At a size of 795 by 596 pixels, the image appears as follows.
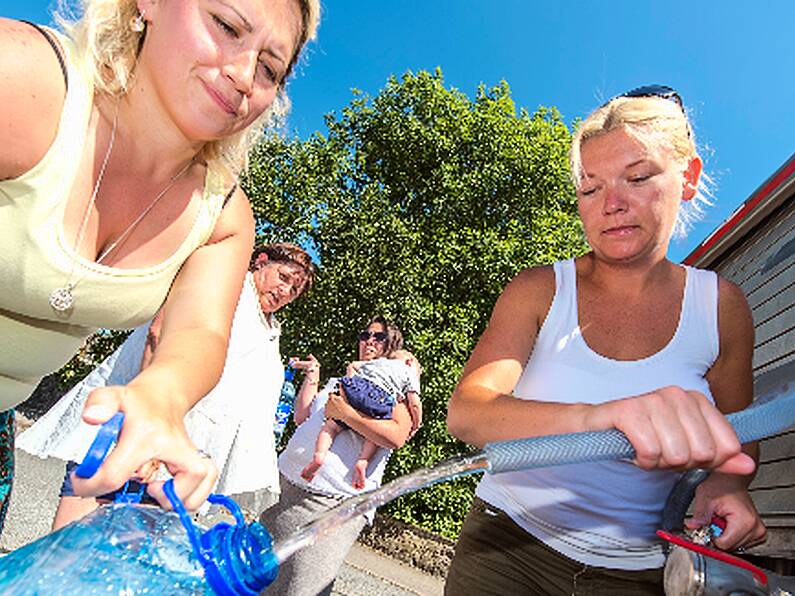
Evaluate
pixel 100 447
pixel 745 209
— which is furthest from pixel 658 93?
pixel 745 209

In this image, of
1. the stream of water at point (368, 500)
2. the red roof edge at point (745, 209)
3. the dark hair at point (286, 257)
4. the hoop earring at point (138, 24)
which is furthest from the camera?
the red roof edge at point (745, 209)

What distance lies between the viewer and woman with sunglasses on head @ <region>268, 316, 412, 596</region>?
3830 mm

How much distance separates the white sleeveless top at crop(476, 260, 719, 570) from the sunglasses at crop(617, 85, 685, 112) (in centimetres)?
66

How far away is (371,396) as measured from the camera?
464cm

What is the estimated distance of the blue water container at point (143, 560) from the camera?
0.78m

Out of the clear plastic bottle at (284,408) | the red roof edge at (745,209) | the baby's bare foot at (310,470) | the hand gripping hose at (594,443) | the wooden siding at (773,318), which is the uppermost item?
the red roof edge at (745,209)

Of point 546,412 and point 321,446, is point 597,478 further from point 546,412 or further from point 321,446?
point 321,446

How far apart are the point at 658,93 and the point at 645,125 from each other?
0.57 feet

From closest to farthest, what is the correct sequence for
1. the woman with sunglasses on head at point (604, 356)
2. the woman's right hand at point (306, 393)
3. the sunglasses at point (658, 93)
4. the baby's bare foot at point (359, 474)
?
the woman with sunglasses on head at point (604, 356) → the sunglasses at point (658, 93) → the baby's bare foot at point (359, 474) → the woman's right hand at point (306, 393)

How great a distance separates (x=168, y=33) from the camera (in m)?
1.57

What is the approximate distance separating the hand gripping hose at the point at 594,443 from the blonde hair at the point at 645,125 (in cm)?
122

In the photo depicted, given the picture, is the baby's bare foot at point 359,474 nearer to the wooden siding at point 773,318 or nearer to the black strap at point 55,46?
the wooden siding at point 773,318

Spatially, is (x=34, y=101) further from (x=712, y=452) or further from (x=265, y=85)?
(x=712, y=452)

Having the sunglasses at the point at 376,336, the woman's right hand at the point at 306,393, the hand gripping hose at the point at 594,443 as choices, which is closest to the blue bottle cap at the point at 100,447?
the hand gripping hose at the point at 594,443
